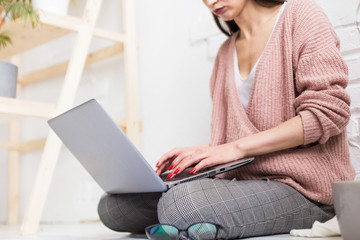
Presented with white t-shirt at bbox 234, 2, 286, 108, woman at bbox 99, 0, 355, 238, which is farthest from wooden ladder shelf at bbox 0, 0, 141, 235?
white t-shirt at bbox 234, 2, 286, 108

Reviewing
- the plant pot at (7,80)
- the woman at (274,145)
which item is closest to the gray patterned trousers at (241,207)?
the woman at (274,145)

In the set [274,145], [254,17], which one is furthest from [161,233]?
[254,17]

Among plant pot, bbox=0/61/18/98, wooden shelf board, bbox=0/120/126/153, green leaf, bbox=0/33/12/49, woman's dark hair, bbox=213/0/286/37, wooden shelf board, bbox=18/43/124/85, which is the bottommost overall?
wooden shelf board, bbox=0/120/126/153

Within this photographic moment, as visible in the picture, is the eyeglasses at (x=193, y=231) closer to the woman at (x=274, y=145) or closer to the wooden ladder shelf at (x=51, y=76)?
the woman at (x=274, y=145)

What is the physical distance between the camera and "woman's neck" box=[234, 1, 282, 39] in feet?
3.65

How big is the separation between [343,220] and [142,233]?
601mm

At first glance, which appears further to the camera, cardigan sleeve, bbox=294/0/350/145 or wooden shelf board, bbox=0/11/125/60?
wooden shelf board, bbox=0/11/125/60

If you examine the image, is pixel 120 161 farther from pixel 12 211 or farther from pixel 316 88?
pixel 12 211

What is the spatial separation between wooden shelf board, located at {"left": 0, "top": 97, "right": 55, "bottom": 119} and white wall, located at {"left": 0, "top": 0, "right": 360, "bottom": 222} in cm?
40

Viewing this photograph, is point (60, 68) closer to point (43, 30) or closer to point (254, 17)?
point (43, 30)

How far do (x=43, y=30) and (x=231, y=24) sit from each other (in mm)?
622

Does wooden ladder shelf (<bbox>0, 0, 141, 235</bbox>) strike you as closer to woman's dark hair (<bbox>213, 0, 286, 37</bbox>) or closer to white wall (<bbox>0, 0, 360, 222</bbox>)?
white wall (<bbox>0, 0, 360, 222</bbox>)

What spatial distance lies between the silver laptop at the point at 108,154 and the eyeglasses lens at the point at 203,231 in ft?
0.33

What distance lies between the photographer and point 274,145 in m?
0.92
